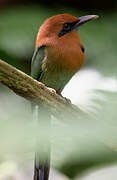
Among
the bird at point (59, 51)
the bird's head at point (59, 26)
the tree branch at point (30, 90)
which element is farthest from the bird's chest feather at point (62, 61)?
the tree branch at point (30, 90)

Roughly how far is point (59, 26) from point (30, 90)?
1.01 meters

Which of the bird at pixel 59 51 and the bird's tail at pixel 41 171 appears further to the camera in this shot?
the bird at pixel 59 51

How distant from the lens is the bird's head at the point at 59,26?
189 centimetres

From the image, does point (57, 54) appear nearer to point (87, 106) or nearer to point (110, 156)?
point (87, 106)

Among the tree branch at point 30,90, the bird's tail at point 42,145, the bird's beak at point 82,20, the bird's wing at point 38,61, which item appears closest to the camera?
the bird's tail at point 42,145

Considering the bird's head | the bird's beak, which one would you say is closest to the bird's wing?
the bird's head

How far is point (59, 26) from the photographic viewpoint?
6.31 ft

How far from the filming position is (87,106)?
59 cm

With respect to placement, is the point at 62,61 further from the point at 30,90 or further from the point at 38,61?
the point at 30,90

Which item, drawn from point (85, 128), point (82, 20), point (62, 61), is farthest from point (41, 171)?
point (85, 128)

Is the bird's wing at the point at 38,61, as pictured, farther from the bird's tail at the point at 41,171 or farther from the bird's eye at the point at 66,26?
the bird's tail at the point at 41,171

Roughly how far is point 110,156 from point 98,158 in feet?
→ 0.25

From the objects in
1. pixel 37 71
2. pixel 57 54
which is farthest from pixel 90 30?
pixel 37 71

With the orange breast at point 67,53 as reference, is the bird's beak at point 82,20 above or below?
above
